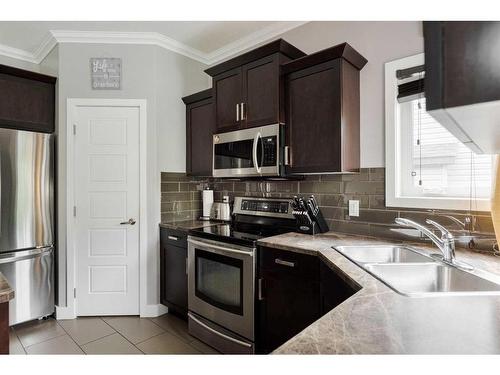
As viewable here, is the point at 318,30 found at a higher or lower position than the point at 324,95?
higher

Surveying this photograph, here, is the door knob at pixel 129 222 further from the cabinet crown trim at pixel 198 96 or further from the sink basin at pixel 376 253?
the sink basin at pixel 376 253

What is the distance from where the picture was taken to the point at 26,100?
281 cm

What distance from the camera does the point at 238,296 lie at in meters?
2.07

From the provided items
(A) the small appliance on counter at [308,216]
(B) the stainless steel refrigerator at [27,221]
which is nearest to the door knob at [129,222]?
(B) the stainless steel refrigerator at [27,221]

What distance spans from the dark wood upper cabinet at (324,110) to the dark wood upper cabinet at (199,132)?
3.03 feet

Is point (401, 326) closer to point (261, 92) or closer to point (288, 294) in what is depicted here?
Answer: point (288, 294)

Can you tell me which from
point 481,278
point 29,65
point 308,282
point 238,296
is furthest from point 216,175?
point 29,65

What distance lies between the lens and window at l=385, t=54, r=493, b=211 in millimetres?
1893

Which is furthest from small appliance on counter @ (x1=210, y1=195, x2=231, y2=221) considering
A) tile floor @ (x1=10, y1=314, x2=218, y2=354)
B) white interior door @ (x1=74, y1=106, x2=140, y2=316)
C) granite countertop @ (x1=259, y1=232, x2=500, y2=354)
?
granite countertop @ (x1=259, y1=232, x2=500, y2=354)

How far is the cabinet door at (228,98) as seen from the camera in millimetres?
2480

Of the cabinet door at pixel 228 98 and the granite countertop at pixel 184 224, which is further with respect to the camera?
the granite countertop at pixel 184 224

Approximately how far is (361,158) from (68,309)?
9.65 ft
